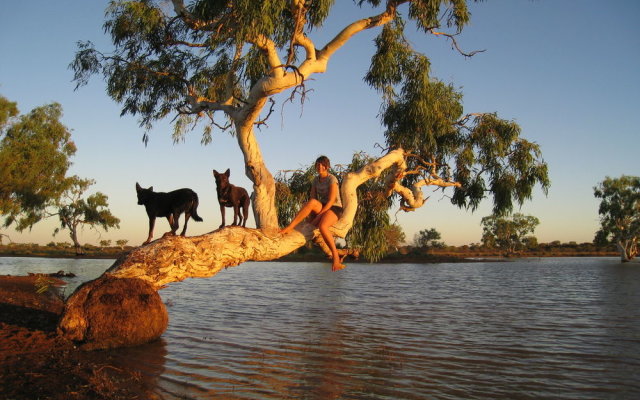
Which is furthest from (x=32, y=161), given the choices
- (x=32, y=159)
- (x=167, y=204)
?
(x=167, y=204)

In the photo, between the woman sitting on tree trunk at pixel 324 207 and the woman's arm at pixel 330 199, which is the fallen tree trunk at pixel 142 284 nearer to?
the woman sitting on tree trunk at pixel 324 207

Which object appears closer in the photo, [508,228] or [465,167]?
[465,167]

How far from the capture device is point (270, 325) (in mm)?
8164

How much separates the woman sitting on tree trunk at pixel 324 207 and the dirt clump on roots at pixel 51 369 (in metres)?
2.65

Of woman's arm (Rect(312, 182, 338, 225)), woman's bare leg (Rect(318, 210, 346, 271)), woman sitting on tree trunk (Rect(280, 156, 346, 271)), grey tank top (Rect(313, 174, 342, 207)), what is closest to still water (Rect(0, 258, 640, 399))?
woman's bare leg (Rect(318, 210, 346, 271))

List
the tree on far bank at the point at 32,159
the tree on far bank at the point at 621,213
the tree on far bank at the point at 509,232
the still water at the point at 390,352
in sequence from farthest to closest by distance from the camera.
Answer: the tree on far bank at the point at 509,232 < the tree on far bank at the point at 621,213 < the tree on far bank at the point at 32,159 < the still water at the point at 390,352

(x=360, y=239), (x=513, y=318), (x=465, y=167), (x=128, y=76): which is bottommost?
(x=513, y=318)

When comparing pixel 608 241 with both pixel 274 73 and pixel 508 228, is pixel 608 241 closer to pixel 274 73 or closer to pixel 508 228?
pixel 508 228

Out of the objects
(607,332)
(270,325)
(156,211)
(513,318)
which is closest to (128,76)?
(156,211)

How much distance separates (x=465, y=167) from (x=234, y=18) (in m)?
6.58

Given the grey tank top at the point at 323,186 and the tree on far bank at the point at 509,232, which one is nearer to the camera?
the grey tank top at the point at 323,186

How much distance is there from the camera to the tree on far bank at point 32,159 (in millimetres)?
20828

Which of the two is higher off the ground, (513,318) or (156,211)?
(156,211)

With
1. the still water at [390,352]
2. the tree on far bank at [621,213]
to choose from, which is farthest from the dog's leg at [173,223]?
the tree on far bank at [621,213]
